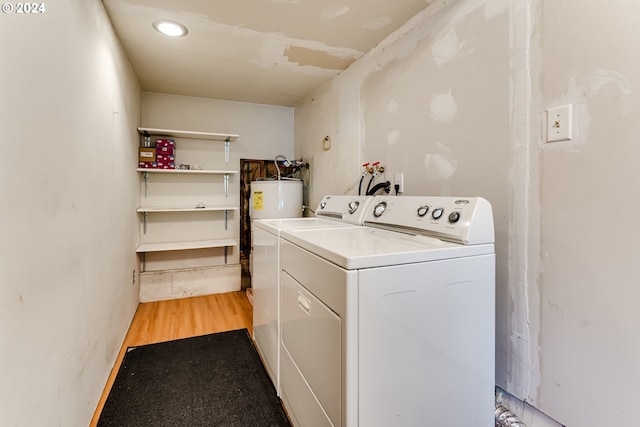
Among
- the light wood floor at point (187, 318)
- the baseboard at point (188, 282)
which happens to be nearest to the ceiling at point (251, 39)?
the baseboard at point (188, 282)

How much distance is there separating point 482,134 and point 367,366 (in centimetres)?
115

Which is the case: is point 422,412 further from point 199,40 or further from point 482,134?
point 199,40

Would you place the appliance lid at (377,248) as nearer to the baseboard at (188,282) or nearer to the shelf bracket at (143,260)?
the baseboard at (188,282)

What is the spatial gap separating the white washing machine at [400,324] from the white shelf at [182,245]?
83.6 inches

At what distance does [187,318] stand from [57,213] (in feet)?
6.20

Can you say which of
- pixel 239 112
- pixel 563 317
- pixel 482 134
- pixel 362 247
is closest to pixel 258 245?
pixel 362 247

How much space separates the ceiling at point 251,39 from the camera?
173 cm

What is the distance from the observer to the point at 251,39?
2.10 m

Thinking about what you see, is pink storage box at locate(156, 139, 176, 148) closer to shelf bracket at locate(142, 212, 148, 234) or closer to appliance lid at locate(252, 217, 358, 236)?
shelf bracket at locate(142, 212, 148, 234)

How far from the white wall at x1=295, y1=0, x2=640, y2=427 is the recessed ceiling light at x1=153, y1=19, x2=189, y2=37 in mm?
1493

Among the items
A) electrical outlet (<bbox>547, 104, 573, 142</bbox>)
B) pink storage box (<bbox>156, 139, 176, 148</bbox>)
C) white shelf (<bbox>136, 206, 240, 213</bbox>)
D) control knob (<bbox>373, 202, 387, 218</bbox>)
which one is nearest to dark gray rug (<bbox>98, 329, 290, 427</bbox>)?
control knob (<bbox>373, 202, 387, 218</bbox>)

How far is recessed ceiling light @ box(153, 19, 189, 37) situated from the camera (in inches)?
74.9

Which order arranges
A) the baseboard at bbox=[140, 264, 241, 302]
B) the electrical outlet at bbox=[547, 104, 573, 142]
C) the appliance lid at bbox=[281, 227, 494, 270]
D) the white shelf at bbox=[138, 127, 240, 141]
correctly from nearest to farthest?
the appliance lid at bbox=[281, 227, 494, 270], the electrical outlet at bbox=[547, 104, 573, 142], the white shelf at bbox=[138, 127, 240, 141], the baseboard at bbox=[140, 264, 241, 302]

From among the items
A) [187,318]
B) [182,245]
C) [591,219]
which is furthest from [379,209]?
[182,245]
